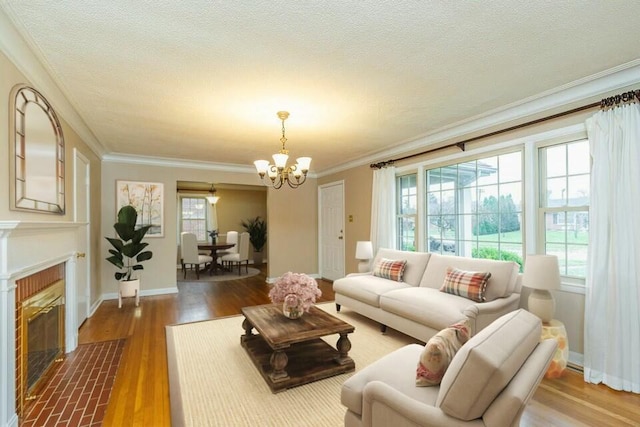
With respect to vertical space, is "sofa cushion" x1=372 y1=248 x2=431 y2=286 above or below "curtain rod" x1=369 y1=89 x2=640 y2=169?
below

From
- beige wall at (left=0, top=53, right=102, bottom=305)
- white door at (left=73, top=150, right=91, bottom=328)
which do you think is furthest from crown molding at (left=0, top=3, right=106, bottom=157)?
white door at (left=73, top=150, right=91, bottom=328)

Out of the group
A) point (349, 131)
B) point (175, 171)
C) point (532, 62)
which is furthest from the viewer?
point (175, 171)

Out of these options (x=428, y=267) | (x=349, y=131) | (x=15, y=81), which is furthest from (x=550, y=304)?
(x=15, y=81)

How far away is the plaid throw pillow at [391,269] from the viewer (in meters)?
3.96

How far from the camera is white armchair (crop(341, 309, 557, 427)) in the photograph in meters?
1.14

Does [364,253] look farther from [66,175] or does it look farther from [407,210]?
[66,175]

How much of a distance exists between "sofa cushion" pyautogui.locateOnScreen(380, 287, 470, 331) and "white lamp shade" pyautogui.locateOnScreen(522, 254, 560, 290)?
1.84 feet

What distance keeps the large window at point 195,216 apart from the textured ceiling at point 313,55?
18.8ft

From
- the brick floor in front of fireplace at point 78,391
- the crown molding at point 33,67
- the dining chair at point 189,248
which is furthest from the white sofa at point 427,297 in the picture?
the dining chair at point 189,248

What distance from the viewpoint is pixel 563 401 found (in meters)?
2.21

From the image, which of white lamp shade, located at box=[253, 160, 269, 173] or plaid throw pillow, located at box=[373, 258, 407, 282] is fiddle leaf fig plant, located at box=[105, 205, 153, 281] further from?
plaid throw pillow, located at box=[373, 258, 407, 282]

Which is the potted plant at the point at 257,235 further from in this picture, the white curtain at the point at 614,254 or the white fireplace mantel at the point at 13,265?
the white curtain at the point at 614,254

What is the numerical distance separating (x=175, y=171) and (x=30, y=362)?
3968 millimetres

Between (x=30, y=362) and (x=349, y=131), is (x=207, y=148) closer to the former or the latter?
(x=349, y=131)
